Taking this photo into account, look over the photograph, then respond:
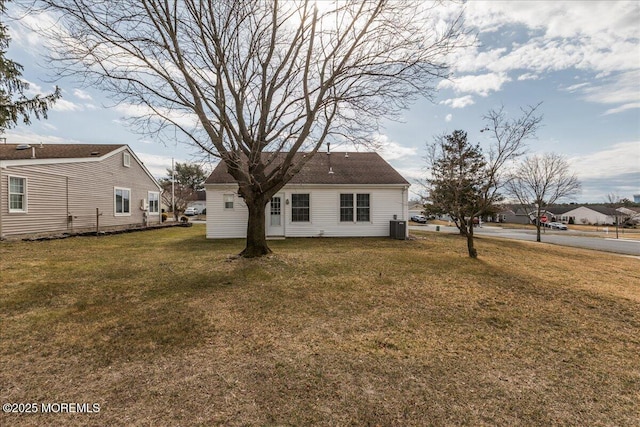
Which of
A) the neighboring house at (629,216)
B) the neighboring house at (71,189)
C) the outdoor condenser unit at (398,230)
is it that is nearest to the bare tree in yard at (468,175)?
the outdoor condenser unit at (398,230)

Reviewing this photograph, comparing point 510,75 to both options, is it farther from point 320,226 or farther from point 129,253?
point 129,253

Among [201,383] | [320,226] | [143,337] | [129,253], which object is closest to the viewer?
[201,383]

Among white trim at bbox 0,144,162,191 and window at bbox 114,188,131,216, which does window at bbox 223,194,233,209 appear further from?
window at bbox 114,188,131,216

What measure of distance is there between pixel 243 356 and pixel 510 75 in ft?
45.8

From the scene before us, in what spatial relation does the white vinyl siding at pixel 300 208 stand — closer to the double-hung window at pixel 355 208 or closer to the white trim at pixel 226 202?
the double-hung window at pixel 355 208

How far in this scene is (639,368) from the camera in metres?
3.11

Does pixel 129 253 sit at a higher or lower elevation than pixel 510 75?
lower

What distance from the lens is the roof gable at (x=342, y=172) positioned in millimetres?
15367

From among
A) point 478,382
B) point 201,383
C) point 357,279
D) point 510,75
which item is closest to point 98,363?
point 201,383

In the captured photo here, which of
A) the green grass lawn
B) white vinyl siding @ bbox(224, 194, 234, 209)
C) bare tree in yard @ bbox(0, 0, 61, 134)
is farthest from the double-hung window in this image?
bare tree in yard @ bbox(0, 0, 61, 134)

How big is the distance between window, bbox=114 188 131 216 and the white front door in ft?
37.3

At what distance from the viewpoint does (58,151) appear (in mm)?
16656

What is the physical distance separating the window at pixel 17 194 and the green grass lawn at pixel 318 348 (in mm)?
7824

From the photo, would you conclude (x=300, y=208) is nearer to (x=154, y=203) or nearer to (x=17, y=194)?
(x=17, y=194)
